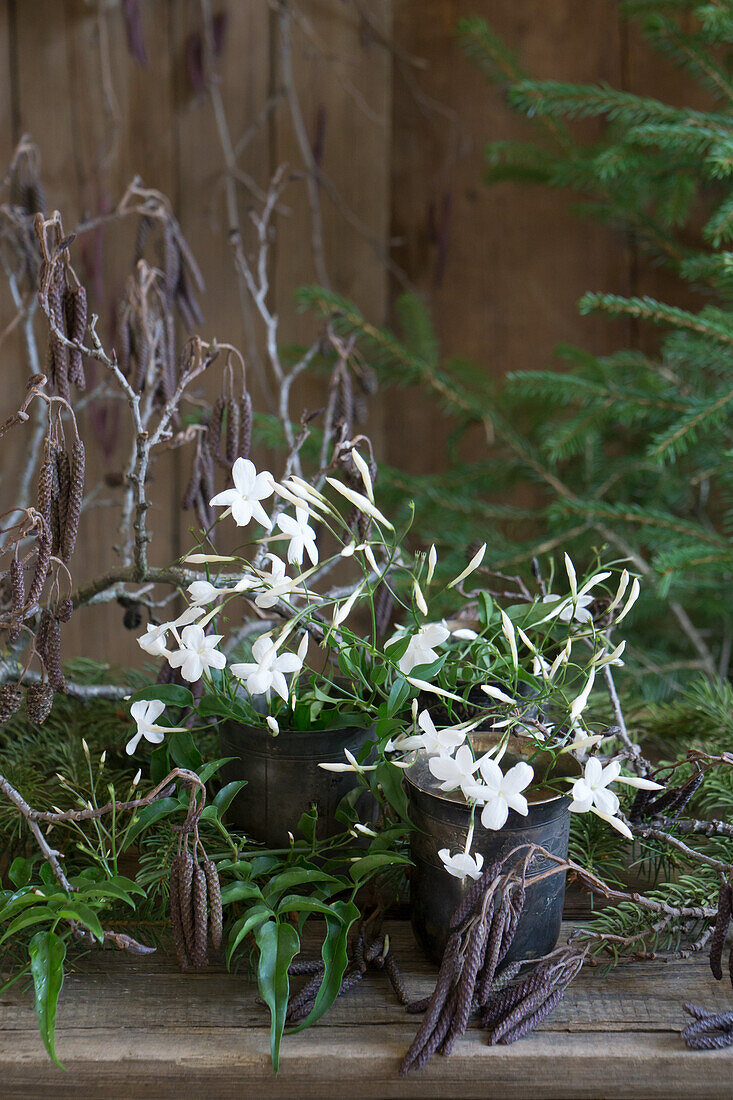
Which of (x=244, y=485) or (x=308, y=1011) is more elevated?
(x=244, y=485)

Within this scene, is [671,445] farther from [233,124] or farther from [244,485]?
[233,124]

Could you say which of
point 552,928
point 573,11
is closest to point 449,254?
point 573,11

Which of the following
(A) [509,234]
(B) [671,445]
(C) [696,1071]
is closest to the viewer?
(C) [696,1071]

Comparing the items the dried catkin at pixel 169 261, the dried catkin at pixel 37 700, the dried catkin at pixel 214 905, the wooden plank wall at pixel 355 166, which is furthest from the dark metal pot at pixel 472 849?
the wooden plank wall at pixel 355 166

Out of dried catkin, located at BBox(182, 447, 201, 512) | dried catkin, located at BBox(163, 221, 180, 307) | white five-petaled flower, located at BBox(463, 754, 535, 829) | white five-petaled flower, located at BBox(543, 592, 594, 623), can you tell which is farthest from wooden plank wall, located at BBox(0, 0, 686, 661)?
white five-petaled flower, located at BBox(463, 754, 535, 829)

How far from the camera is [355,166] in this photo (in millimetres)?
1521

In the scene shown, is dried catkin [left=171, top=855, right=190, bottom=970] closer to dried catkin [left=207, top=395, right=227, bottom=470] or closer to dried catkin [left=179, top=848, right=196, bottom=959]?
dried catkin [left=179, top=848, right=196, bottom=959]

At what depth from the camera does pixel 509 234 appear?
150 cm

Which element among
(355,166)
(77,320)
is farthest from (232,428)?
(355,166)

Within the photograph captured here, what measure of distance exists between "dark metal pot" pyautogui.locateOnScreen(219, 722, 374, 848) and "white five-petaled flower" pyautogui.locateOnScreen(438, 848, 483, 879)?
134 millimetres

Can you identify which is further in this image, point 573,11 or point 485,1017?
point 573,11

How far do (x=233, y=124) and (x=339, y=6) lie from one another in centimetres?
28

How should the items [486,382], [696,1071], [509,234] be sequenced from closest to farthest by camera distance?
1. [696,1071]
2. [486,382]
3. [509,234]

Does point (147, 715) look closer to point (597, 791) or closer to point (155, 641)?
point (155, 641)
